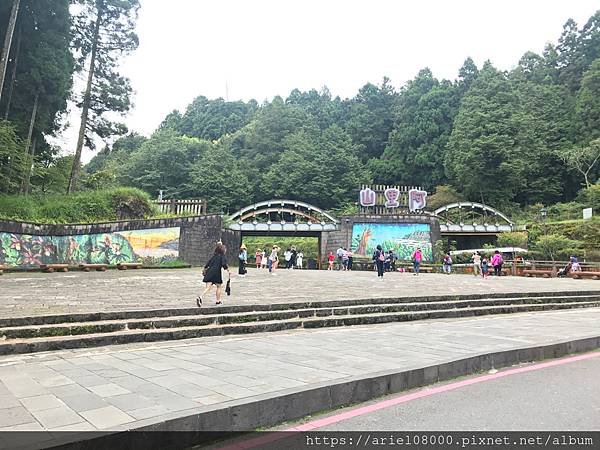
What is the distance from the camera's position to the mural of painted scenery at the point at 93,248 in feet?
60.5

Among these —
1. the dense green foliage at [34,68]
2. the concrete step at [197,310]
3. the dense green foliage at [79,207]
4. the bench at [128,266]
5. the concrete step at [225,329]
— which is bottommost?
the concrete step at [225,329]

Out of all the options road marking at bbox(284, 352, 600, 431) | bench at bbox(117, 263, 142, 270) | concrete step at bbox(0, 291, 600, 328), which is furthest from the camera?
bench at bbox(117, 263, 142, 270)

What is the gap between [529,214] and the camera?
43.7m

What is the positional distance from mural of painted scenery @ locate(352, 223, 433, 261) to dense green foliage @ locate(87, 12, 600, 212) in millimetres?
13660

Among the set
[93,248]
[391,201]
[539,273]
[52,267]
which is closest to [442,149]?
[391,201]

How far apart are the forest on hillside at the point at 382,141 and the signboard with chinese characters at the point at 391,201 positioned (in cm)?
1040

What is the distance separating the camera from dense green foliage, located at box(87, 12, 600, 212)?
154ft

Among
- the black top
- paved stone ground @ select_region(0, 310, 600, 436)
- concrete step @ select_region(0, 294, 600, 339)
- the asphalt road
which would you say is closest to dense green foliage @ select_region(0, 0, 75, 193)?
the black top

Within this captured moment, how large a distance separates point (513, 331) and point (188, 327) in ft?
19.3

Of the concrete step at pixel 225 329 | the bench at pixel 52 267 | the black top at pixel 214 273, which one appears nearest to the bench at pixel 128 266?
the bench at pixel 52 267

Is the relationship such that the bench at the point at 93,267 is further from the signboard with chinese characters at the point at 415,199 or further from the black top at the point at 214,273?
the signboard with chinese characters at the point at 415,199

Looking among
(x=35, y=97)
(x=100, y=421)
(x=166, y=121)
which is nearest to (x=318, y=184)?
(x=35, y=97)

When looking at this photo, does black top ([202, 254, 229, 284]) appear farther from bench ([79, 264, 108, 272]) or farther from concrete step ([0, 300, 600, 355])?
bench ([79, 264, 108, 272])

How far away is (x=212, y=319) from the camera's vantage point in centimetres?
782
